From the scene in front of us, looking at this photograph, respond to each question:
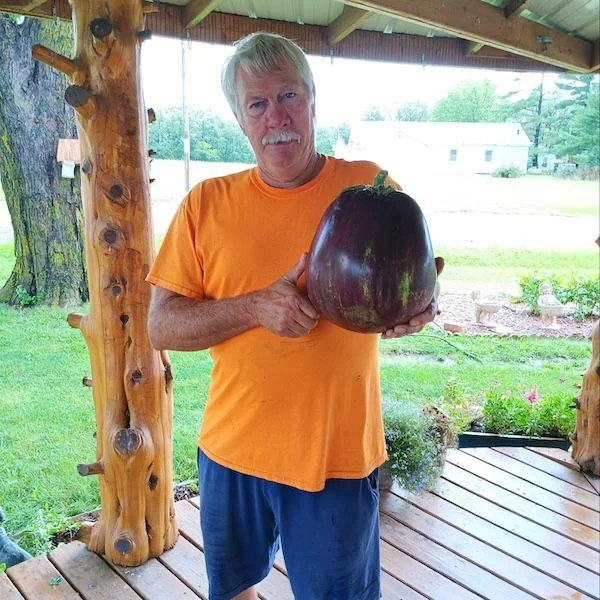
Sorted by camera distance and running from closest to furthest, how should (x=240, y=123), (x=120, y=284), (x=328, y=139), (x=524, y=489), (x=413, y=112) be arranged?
(x=240, y=123) < (x=120, y=284) < (x=524, y=489) < (x=328, y=139) < (x=413, y=112)

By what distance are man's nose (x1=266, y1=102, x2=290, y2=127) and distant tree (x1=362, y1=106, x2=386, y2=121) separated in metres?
7.19

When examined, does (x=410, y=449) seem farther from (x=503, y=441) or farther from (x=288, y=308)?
(x=288, y=308)

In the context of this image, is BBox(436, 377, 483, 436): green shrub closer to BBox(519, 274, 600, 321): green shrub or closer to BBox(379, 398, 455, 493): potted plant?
BBox(379, 398, 455, 493): potted plant

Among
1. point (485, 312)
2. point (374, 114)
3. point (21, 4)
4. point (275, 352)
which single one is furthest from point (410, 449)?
point (374, 114)

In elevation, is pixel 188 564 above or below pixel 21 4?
below

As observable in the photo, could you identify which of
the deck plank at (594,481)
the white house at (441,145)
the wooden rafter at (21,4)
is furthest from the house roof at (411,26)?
the white house at (441,145)

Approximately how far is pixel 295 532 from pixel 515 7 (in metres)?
2.42

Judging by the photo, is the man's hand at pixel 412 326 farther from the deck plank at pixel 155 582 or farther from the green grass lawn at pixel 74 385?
the green grass lawn at pixel 74 385

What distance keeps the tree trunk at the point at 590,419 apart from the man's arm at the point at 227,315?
2433 millimetres

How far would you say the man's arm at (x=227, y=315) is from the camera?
1.25 meters

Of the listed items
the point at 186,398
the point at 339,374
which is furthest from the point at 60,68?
the point at 186,398

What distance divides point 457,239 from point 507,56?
6925 millimetres

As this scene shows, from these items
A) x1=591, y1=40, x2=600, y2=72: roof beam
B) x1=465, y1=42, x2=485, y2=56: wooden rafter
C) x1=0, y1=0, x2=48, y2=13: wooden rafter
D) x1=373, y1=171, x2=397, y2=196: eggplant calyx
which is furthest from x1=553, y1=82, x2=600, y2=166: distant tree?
x1=373, y1=171, x2=397, y2=196: eggplant calyx

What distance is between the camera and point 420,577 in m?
2.45
